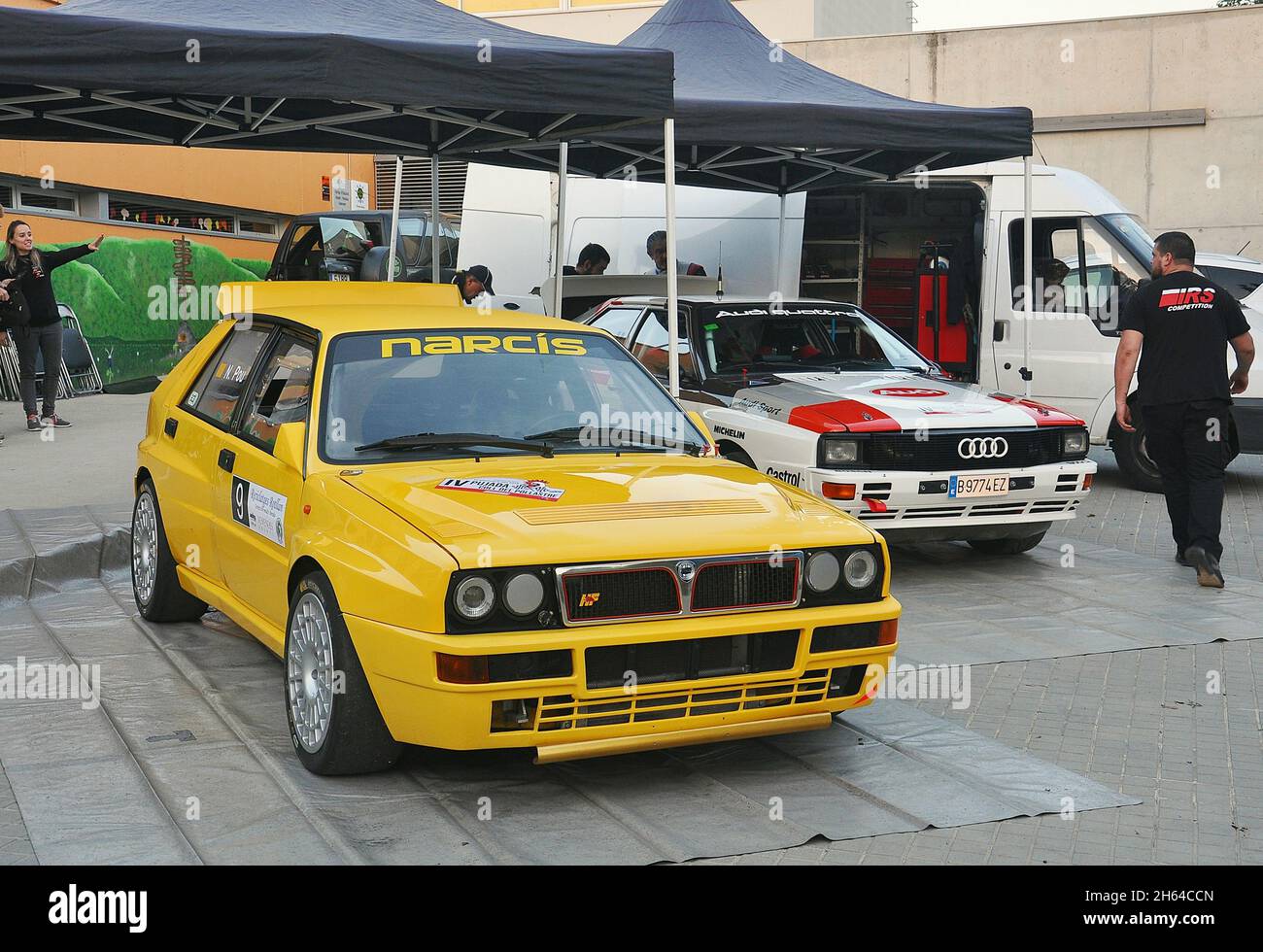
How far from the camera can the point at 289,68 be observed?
7070mm

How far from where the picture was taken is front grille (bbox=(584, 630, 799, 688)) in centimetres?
396

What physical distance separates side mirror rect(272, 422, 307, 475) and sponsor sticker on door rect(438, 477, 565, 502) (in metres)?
0.54

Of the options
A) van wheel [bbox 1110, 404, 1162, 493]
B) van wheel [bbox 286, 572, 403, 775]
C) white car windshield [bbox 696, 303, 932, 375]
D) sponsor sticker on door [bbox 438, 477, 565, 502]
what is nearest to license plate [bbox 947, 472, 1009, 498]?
white car windshield [bbox 696, 303, 932, 375]

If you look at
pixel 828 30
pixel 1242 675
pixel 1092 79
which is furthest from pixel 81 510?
pixel 828 30

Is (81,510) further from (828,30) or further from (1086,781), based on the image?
(828,30)

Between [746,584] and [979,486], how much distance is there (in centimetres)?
352

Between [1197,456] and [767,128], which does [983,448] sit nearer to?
[1197,456]

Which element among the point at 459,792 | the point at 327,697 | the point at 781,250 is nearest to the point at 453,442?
the point at 327,697

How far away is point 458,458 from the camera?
15.7ft

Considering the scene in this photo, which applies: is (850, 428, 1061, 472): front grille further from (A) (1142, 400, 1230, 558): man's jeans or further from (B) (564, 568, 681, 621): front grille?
(B) (564, 568, 681, 621): front grille

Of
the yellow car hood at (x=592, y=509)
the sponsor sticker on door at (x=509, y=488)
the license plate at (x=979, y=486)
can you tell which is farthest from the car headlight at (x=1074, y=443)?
the sponsor sticker on door at (x=509, y=488)

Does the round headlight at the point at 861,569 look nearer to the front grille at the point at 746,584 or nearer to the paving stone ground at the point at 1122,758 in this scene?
the front grille at the point at 746,584

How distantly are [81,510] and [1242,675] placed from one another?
6.42 m

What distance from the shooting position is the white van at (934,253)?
10.7 metres
